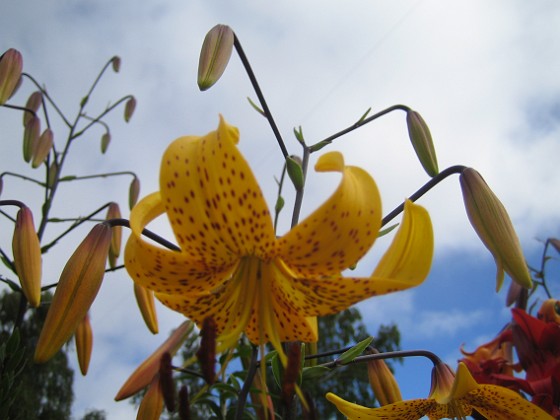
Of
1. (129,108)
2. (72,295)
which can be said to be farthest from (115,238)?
(129,108)

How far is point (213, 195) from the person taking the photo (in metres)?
0.66

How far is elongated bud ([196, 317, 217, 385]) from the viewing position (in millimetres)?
685

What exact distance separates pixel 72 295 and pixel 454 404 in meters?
0.73

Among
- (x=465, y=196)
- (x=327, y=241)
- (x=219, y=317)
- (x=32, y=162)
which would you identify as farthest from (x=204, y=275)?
(x=32, y=162)

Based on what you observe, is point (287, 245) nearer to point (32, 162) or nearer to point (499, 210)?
point (499, 210)

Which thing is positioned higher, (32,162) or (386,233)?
(32,162)

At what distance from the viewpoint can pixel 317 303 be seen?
2.60 feet

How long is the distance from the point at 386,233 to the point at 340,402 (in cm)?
33

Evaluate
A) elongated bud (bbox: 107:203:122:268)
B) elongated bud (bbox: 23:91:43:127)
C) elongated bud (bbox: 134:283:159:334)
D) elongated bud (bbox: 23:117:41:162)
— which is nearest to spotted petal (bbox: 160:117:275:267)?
elongated bud (bbox: 134:283:159:334)

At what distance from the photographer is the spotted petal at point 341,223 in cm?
65

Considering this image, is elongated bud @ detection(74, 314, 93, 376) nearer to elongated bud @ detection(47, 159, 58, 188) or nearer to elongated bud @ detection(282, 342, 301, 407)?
elongated bud @ detection(282, 342, 301, 407)

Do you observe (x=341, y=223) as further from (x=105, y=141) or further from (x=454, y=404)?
(x=105, y=141)

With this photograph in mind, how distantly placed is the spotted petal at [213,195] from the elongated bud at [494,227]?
37 cm

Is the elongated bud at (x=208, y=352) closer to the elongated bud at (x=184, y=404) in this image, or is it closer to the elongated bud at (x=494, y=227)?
the elongated bud at (x=184, y=404)
